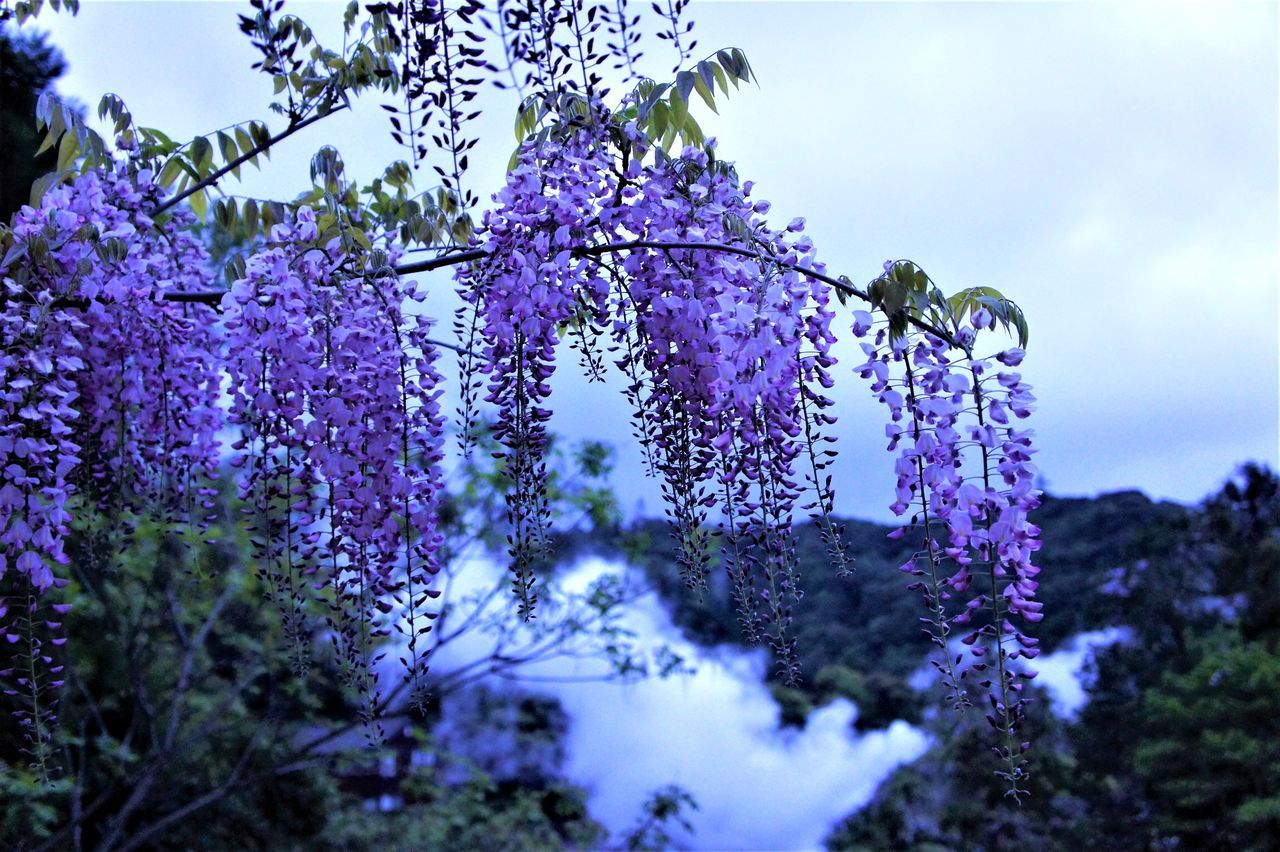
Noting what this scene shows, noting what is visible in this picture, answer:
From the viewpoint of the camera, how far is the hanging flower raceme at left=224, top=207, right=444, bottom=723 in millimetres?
1756

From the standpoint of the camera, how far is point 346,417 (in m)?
1.76

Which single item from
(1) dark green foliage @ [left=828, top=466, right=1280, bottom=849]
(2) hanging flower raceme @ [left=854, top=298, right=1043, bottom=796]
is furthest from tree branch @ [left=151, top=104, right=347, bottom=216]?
(1) dark green foliage @ [left=828, top=466, right=1280, bottom=849]

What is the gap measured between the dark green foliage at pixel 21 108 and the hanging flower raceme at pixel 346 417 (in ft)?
→ 12.8

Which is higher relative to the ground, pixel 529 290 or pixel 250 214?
pixel 250 214

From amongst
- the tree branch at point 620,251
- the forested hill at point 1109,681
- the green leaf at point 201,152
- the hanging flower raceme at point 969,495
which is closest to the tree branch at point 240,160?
the green leaf at point 201,152

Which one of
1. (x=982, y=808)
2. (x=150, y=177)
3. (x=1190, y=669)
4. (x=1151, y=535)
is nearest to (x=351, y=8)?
(x=150, y=177)

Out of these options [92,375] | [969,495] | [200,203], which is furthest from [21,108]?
[969,495]

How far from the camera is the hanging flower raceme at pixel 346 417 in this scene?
1.76 metres

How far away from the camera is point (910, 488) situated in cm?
151

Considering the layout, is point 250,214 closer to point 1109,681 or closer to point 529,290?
point 529,290

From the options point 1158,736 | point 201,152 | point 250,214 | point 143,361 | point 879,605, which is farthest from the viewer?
point 879,605

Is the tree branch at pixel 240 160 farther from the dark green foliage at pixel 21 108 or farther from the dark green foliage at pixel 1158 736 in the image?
the dark green foliage at pixel 1158 736

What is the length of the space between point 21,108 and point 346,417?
514 cm

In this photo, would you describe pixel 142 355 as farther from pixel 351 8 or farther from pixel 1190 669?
pixel 1190 669
